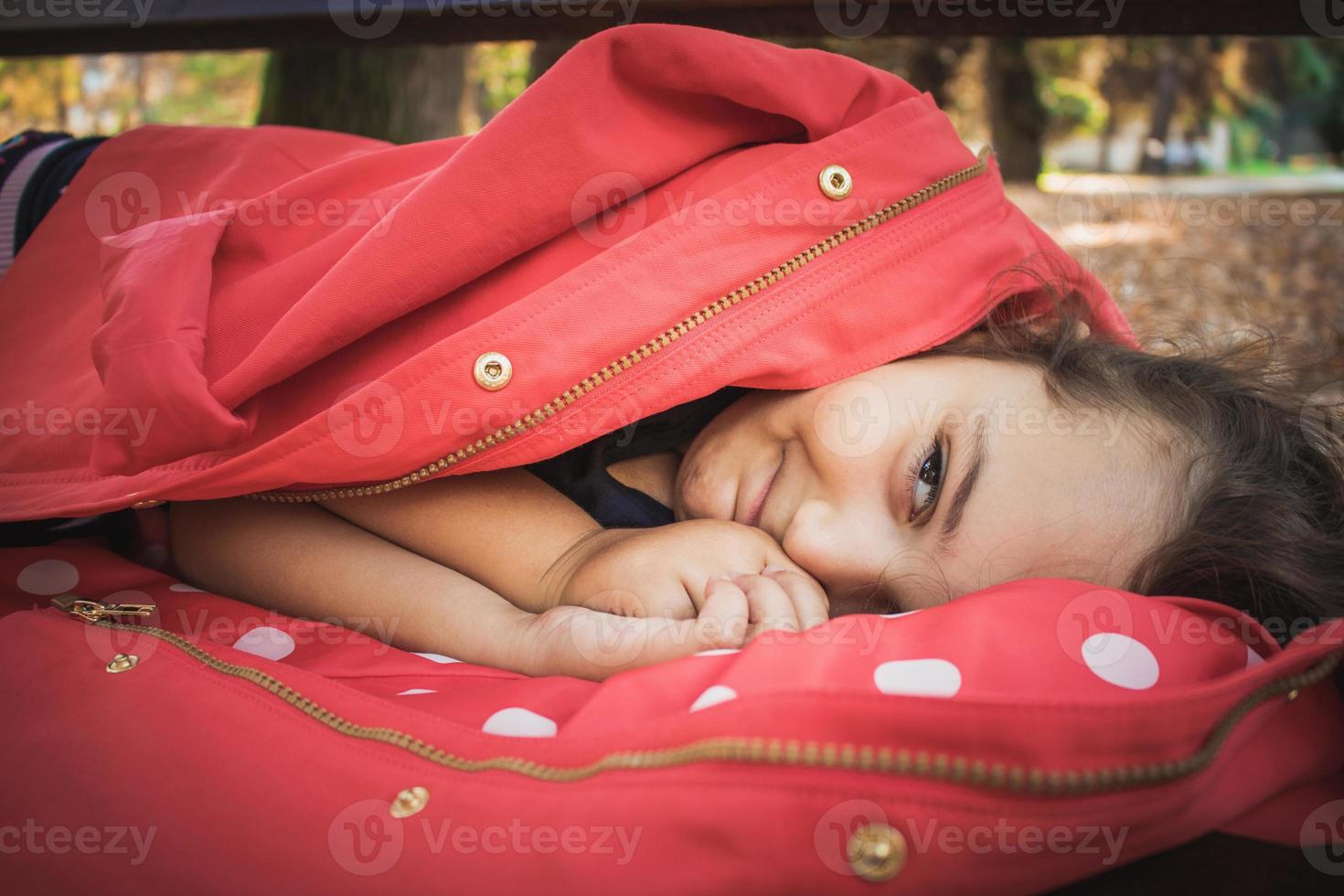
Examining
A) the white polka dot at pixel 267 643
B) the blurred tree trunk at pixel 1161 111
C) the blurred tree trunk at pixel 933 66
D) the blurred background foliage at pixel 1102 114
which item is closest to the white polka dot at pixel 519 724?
the white polka dot at pixel 267 643

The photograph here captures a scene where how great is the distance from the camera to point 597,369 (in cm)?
136

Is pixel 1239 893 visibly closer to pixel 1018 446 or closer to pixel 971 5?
pixel 1018 446

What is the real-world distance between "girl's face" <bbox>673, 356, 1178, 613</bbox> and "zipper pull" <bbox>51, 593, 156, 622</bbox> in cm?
85

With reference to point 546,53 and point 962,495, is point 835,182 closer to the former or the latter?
point 962,495

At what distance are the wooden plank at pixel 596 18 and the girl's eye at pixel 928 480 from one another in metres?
1.00

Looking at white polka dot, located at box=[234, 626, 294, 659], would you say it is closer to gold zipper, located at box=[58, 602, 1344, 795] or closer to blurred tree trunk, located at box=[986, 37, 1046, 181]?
gold zipper, located at box=[58, 602, 1344, 795]

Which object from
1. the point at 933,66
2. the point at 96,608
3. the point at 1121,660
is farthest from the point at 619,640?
the point at 933,66

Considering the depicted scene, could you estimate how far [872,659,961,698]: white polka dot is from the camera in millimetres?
936

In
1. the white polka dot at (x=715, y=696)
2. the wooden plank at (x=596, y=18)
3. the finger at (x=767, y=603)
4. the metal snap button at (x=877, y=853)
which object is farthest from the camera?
the wooden plank at (x=596, y=18)

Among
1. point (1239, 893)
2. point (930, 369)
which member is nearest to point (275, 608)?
point (930, 369)

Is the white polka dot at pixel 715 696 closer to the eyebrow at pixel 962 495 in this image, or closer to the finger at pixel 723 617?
the finger at pixel 723 617

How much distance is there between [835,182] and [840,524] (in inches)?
21.8

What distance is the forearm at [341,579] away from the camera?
4.45 ft

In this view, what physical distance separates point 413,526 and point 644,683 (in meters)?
0.62
